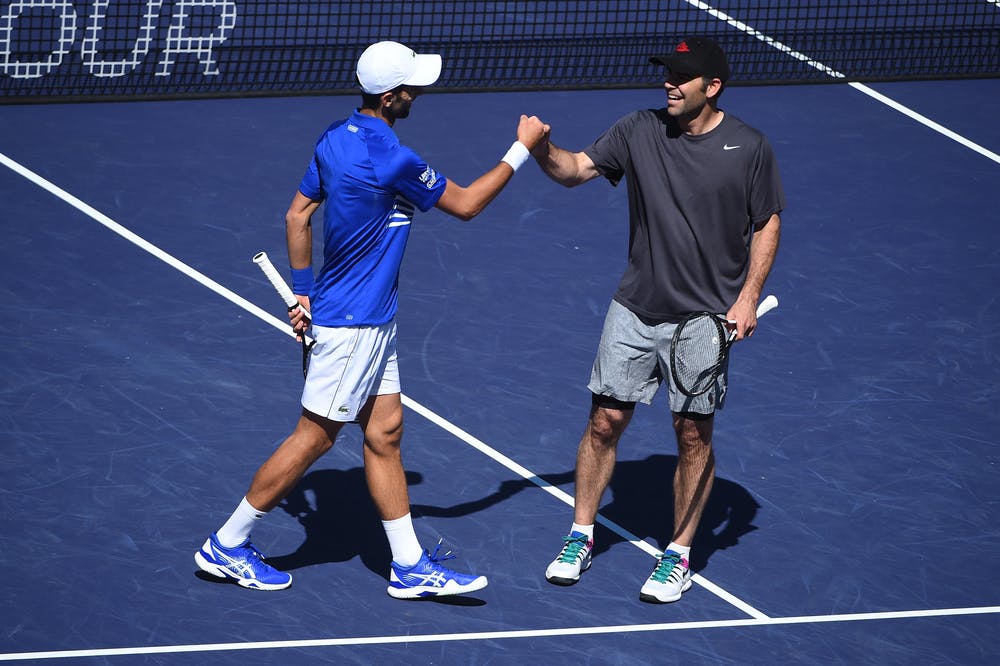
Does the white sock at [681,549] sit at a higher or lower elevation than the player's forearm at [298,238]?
lower

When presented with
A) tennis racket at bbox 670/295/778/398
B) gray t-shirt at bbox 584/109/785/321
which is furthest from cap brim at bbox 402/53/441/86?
tennis racket at bbox 670/295/778/398

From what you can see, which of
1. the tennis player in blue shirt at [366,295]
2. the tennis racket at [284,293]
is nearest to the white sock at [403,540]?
the tennis player in blue shirt at [366,295]

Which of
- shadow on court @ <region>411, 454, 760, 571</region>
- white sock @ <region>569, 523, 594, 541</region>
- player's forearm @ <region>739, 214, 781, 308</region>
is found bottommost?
shadow on court @ <region>411, 454, 760, 571</region>

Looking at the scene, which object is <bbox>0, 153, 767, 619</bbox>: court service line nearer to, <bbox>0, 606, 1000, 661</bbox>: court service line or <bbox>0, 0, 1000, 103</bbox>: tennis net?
<bbox>0, 606, 1000, 661</bbox>: court service line

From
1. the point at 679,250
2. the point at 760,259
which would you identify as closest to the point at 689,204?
the point at 679,250

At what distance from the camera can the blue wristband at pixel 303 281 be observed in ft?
19.8

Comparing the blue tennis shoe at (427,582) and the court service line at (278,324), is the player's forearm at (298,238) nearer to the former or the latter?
the blue tennis shoe at (427,582)

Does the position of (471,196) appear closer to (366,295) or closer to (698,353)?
(366,295)

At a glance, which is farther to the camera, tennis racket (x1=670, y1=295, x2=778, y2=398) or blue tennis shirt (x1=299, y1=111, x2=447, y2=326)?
tennis racket (x1=670, y1=295, x2=778, y2=398)

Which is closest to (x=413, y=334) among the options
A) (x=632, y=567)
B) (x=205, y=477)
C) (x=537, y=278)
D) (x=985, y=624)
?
(x=537, y=278)

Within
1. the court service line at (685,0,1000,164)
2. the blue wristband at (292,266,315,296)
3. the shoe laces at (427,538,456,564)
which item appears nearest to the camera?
the blue wristband at (292,266,315,296)

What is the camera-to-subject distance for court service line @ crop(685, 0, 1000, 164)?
1149 centimetres

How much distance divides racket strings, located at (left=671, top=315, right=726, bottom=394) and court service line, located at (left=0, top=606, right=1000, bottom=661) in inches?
35.4

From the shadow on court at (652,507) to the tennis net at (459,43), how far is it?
5.50m
